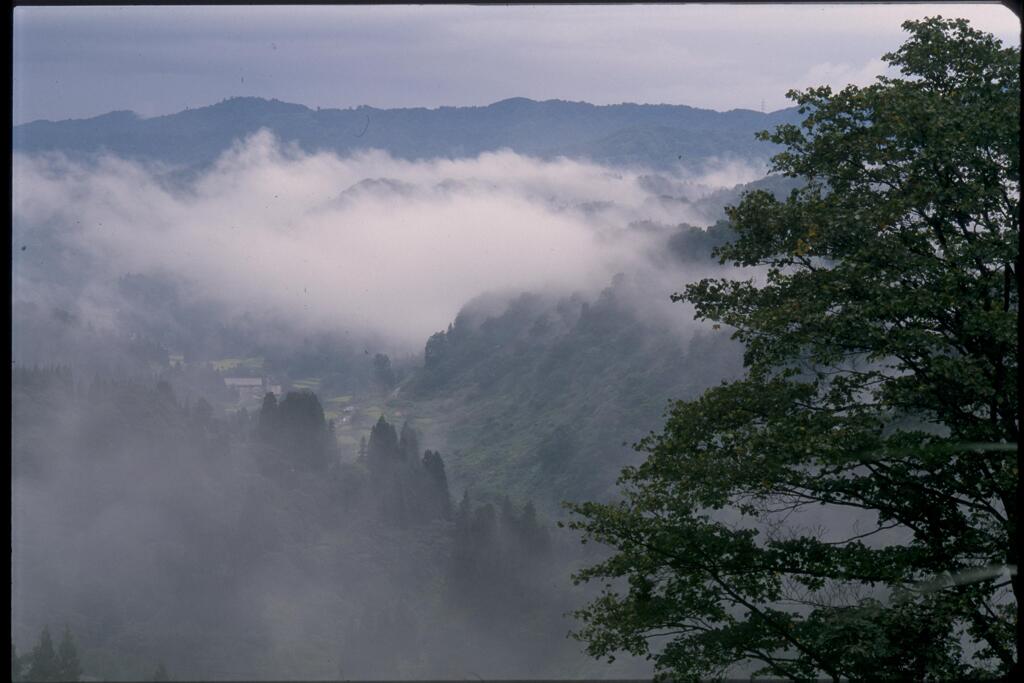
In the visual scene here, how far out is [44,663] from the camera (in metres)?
14.0

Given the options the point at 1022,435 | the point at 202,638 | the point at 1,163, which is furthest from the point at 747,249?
the point at 202,638

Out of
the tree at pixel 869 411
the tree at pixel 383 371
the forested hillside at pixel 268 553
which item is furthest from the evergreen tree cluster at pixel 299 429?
the tree at pixel 869 411

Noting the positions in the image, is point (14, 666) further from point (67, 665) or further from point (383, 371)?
point (383, 371)

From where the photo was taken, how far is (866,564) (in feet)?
16.6

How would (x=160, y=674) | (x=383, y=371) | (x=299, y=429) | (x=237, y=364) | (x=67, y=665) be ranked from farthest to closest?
(x=237, y=364) < (x=299, y=429) < (x=383, y=371) < (x=160, y=674) < (x=67, y=665)

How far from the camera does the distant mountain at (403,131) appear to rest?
55.9ft

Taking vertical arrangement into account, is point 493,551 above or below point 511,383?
below

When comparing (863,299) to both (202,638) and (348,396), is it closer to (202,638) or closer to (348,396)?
(202,638)

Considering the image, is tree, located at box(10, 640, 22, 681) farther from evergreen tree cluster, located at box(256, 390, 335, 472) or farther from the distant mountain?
the distant mountain

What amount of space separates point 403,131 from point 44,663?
1175cm

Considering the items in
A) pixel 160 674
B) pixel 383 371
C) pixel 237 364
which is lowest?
pixel 160 674

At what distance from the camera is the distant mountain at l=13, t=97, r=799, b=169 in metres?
17.0

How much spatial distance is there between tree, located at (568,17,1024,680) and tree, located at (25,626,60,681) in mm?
11004

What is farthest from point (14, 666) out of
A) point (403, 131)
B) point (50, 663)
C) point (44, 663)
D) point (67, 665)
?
point (403, 131)
